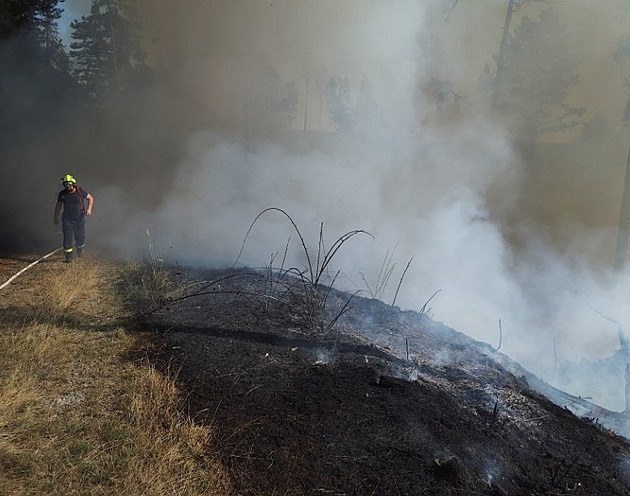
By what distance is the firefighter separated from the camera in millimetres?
6234

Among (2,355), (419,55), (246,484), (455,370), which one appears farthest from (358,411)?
(419,55)

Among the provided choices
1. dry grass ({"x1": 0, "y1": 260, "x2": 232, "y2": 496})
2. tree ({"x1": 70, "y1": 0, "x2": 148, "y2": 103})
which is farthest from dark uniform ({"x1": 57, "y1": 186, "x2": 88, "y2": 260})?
tree ({"x1": 70, "y1": 0, "x2": 148, "y2": 103})

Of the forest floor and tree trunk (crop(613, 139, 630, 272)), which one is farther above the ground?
tree trunk (crop(613, 139, 630, 272))

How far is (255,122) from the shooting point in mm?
17172

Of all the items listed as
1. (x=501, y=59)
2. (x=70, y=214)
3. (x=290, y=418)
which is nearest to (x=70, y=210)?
(x=70, y=214)

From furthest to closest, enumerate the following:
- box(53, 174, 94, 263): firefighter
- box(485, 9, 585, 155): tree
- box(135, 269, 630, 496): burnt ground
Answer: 1. box(485, 9, 585, 155): tree
2. box(53, 174, 94, 263): firefighter
3. box(135, 269, 630, 496): burnt ground

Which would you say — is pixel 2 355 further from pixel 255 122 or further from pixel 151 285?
pixel 255 122

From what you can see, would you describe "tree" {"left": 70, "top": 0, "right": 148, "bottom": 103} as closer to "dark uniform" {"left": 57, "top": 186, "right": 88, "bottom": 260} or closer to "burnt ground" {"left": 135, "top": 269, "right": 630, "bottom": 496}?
"dark uniform" {"left": 57, "top": 186, "right": 88, "bottom": 260}

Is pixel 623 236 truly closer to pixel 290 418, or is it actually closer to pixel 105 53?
pixel 290 418

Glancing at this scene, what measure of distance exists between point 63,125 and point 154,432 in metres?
16.7

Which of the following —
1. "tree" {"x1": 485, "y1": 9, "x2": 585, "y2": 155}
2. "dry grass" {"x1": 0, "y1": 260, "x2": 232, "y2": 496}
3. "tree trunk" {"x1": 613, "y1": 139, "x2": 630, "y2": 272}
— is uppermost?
"tree" {"x1": 485, "y1": 9, "x2": 585, "y2": 155}

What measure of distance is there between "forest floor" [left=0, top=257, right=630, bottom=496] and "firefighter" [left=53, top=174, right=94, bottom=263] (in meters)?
1.96

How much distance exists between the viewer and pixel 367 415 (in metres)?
2.78

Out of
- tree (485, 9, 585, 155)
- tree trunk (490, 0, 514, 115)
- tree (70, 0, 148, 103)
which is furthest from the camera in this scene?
tree (70, 0, 148, 103)
